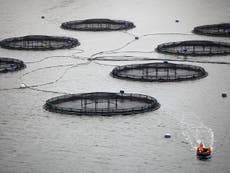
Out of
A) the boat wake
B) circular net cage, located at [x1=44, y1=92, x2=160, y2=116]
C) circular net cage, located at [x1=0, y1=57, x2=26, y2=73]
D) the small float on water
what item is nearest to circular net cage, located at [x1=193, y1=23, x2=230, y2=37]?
circular net cage, located at [x1=0, y1=57, x2=26, y2=73]

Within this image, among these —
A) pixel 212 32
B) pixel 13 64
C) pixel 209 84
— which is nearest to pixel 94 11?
pixel 212 32

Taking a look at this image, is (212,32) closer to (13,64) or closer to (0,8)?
(13,64)

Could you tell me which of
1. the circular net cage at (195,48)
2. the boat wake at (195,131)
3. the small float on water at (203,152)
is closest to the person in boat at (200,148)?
the small float on water at (203,152)

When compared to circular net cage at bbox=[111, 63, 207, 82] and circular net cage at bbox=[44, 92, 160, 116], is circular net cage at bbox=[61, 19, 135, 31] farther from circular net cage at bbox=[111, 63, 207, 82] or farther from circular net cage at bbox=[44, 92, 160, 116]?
circular net cage at bbox=[44, 92, 160, 116]

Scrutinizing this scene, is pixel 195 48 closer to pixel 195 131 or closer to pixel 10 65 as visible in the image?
pixel 10 65

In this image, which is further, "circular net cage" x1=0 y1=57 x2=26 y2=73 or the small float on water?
"circular net cage" x1=0 y1=57 x2=26 y2=73

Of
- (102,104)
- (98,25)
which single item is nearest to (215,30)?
(98,25)

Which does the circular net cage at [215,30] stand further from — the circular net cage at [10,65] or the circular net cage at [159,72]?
the circular net cage at [10,65]
